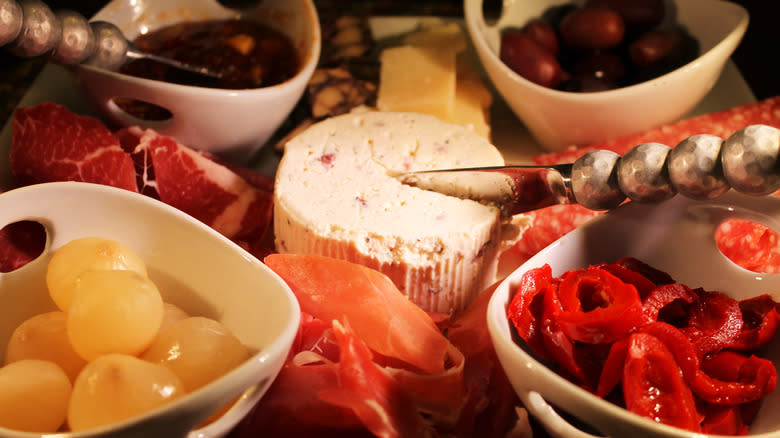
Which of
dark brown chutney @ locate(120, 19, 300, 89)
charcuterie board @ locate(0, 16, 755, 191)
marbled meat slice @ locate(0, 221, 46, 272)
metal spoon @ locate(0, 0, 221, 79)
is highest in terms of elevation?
metal spoon @ locate(0, 0, 221, 79)

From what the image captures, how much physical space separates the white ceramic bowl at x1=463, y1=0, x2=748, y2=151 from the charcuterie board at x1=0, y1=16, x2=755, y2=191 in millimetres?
61

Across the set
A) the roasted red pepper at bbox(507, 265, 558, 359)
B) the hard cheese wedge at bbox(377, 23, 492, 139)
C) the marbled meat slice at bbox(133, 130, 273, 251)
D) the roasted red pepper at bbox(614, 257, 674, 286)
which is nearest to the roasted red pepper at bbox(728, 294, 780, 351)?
the roasted red pepper at bbox(614, 257, 674, 286)

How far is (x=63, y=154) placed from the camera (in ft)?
3.82

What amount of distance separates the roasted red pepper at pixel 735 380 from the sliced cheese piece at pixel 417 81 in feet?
2.53

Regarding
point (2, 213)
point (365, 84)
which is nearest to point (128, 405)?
point (2, 213)

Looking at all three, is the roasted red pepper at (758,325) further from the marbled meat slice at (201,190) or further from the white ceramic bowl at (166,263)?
the marbled meat slice at (201,190)

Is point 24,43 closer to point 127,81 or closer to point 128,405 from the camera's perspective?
point 127,81

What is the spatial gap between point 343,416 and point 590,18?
3.32 ft

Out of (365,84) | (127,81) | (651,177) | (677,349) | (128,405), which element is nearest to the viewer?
(128,405)

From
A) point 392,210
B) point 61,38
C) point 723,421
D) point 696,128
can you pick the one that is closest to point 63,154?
point 61,38

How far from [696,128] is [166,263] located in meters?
1.07

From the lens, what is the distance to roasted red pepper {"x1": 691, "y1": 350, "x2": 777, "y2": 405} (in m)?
0.73

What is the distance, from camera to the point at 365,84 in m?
1.48

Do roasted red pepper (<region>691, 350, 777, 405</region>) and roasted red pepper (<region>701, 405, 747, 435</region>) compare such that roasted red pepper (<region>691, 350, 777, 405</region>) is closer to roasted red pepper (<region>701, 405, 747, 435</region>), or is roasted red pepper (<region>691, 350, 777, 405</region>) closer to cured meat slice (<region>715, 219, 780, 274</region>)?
roasted red pepper (<region>701, 405, 747, 435</region>)
